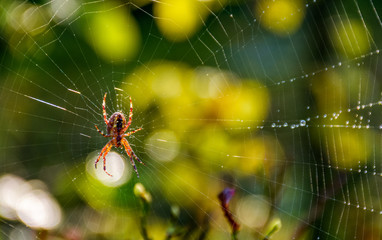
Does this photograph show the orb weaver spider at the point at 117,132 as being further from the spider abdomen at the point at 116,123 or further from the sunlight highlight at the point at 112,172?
the sunlight highlight at the point at 112,172

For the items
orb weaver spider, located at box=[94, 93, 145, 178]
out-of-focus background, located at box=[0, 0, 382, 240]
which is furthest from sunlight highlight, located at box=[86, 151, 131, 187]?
orb weaver spider, located at box=[94, 93, 145, 178]

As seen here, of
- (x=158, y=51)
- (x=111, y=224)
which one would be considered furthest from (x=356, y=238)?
(x=158, y=51)

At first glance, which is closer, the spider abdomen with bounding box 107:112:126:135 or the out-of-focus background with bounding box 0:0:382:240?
the out-of-focus background with bounding box 0:0:382:240

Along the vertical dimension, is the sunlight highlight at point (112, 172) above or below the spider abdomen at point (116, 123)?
below

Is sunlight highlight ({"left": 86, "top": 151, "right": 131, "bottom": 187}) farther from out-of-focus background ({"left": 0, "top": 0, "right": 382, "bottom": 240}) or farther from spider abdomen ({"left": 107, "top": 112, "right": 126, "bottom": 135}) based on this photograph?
spider abdomen ({"left": 107, "top": 112, "right": 126, "bottom": 135})

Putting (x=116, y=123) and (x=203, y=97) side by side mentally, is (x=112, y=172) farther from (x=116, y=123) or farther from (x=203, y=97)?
(x=116, y=123)

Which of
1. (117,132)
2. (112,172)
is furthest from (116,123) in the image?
(112,172)

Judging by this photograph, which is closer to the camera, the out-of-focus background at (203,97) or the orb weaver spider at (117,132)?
the out-of-focus background at (203,97)

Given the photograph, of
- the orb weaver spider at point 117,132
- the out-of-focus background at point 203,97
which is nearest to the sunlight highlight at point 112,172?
the out-of-focus background at point 203,97
